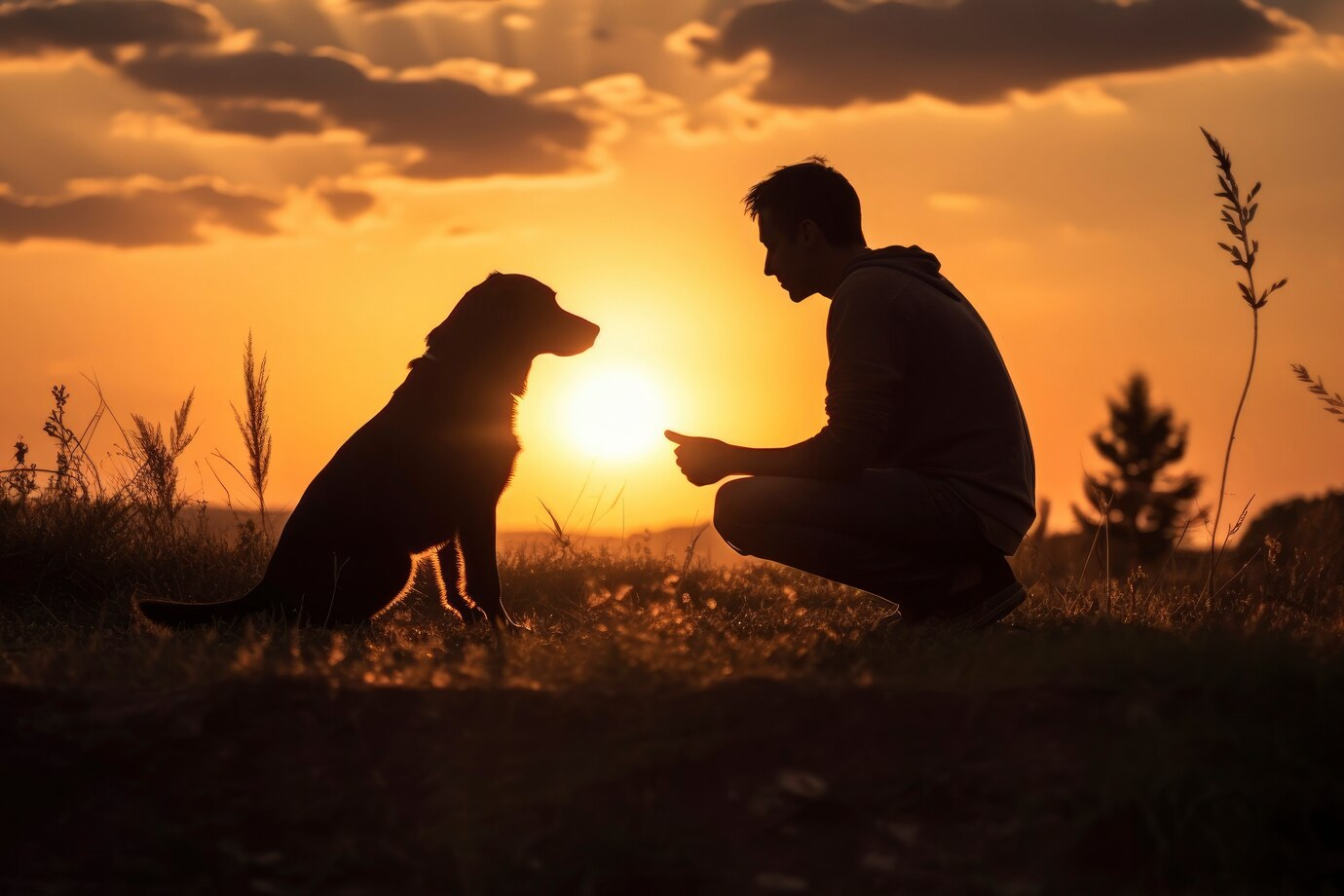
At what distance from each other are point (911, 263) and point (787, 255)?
451 mm

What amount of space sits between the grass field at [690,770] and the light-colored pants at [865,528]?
43.0 inches

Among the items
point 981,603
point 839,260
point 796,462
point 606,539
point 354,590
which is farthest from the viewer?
point 606,539

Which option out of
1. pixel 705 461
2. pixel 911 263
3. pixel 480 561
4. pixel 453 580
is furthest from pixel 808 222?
pixel 453 580

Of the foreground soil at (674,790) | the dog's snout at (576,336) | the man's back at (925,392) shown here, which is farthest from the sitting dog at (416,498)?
the foreground soil at (674,790)

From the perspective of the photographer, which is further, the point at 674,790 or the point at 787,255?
the point at 787,255

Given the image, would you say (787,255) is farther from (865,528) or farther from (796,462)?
(865,528)

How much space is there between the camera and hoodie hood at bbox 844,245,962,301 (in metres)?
4.52

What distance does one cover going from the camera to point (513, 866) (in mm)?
2275

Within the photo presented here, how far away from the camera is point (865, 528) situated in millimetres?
4379

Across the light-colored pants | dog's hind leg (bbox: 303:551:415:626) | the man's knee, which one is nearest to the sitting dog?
dog's hind leg (bbox: 303:551:415:626)

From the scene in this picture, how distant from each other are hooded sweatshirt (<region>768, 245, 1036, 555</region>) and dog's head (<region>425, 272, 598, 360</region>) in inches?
62.4

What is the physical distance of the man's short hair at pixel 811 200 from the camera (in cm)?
459

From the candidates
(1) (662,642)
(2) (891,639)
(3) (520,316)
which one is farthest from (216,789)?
(3) (520,316)

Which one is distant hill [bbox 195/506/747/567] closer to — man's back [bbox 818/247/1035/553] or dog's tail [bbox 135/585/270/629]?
dog's tail [bbox 135/585/270/629]
